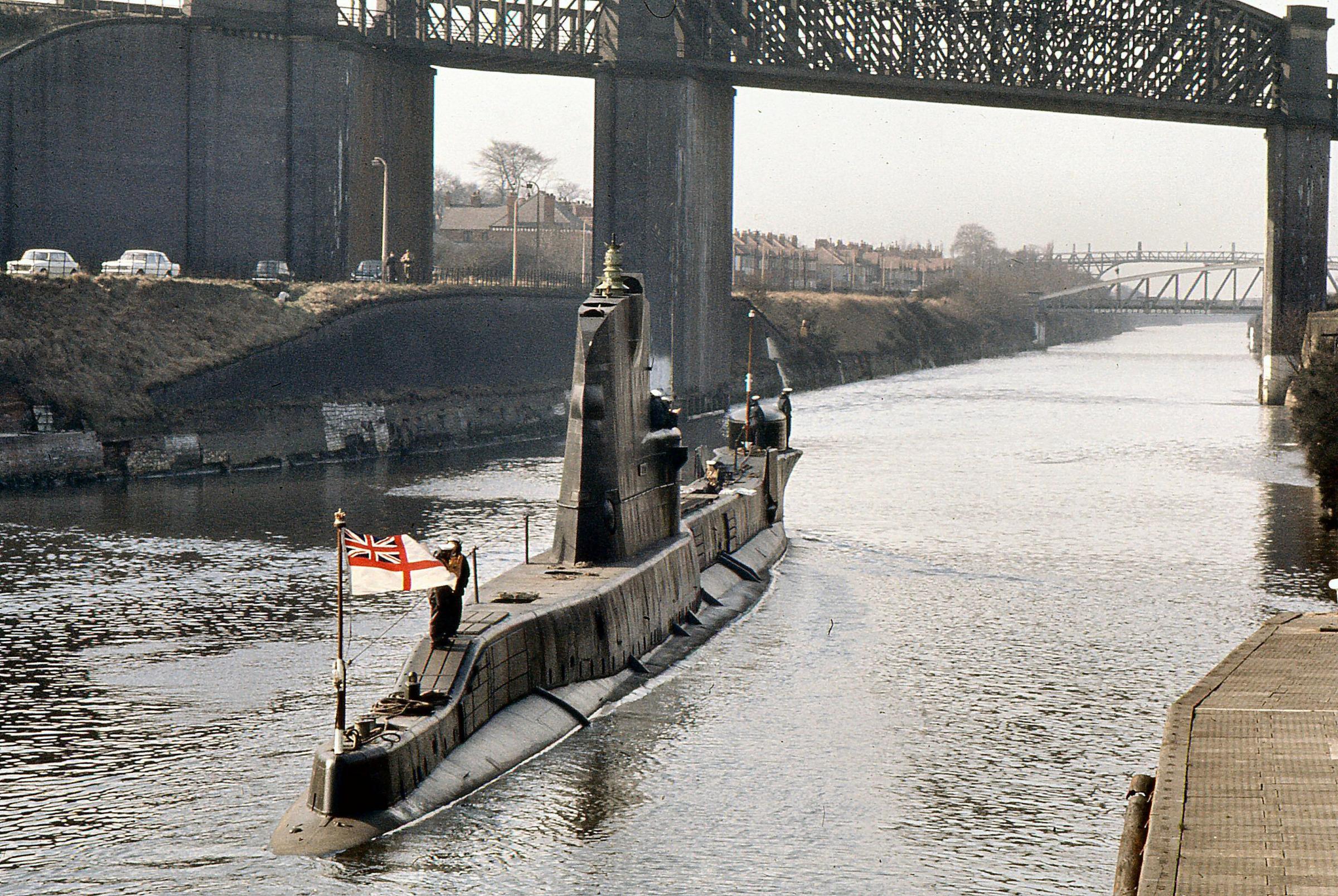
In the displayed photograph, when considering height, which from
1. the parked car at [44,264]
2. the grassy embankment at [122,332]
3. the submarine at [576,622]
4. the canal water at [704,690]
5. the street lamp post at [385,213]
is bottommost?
the canal water at [704,690]

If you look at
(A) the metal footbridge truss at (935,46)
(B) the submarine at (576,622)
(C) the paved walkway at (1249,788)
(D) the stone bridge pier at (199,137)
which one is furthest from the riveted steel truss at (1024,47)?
(C) the paved walkway at (1249,788)

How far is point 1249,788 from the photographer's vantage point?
1677 centimetres

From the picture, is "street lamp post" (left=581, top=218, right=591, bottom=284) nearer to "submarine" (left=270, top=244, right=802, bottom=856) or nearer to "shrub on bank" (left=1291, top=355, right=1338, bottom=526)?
"shrub on bank" (left=1291, top=355, right=1338, bottom=526)

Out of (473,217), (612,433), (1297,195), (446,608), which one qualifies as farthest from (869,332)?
(446,608)

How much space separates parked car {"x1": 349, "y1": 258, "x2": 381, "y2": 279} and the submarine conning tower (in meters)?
65.4

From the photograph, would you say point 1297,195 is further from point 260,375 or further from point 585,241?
point 260,375

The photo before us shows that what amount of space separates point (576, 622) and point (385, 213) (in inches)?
2809

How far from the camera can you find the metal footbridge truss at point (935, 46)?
97062 mm

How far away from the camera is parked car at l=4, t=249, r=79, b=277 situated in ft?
234

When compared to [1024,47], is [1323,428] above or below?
below

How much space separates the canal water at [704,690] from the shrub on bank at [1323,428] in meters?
1.44

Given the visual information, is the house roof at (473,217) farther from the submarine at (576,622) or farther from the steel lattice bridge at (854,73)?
the submarine at (576,622)

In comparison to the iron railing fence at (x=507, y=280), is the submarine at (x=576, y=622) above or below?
below

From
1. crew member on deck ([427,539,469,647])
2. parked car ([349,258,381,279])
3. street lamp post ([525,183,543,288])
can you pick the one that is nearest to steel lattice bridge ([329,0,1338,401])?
parked car ([349,258,381,279])
